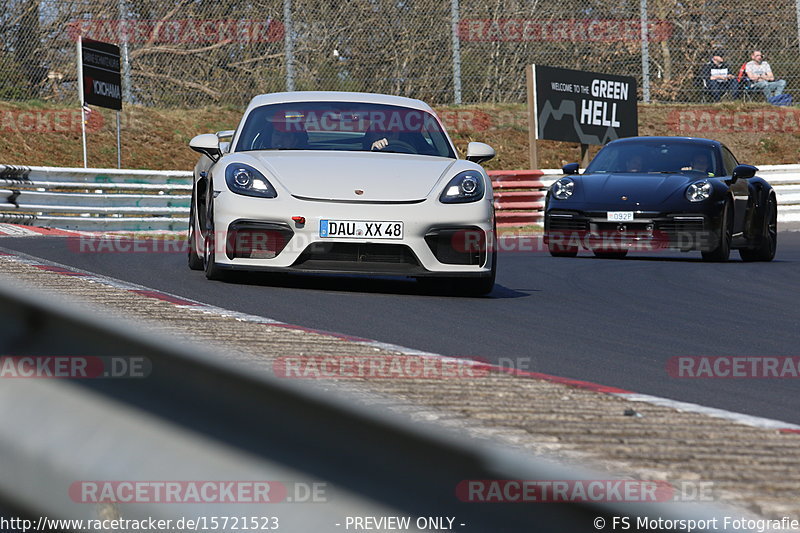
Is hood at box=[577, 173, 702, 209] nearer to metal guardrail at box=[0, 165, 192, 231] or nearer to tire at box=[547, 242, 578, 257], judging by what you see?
tire at box=[547, 242, 578, 257]

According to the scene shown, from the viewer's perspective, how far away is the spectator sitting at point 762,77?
2470cm

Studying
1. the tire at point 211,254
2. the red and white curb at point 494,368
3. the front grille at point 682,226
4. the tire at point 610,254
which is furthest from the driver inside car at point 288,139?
the tire at point 610,254

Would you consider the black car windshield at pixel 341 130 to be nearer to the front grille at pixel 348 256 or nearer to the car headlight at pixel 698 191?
the front grille at pixel 348 256

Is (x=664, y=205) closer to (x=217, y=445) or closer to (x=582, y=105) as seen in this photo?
(x=217, y=445)

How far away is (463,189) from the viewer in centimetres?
759

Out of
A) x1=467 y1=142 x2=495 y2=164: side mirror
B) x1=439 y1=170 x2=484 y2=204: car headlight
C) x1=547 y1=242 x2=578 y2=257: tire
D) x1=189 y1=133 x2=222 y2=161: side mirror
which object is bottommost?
x1=547 y1=242 x2=578 y2=257: tire

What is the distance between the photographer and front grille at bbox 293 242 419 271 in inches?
286

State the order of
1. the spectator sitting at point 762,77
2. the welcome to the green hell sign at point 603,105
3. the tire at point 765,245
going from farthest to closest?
the spectator sitting at point 762,77, the welcome to the green hell sign at point 603,105, the tire at point 765,245

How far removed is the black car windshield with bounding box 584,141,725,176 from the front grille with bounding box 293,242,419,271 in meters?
6.08

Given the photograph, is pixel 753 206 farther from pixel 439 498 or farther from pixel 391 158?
pixel 439 498

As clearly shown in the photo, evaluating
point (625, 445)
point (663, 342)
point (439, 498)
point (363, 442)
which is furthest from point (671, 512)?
point (663, 342)

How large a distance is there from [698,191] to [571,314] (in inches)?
203

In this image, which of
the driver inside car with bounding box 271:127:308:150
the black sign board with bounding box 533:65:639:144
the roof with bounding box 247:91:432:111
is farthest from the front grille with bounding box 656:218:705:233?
the black sign board with bounding box 533:65:639:144

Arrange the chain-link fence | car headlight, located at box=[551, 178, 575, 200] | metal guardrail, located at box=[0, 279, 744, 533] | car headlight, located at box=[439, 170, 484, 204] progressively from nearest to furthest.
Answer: metal guardrail, located at box=[0, 279, 744, 533]
car headlight, located at box=[439, 170, 484, 204]
car headlight, located at box=[551, 178, 575, 200]
the chain-link fence
